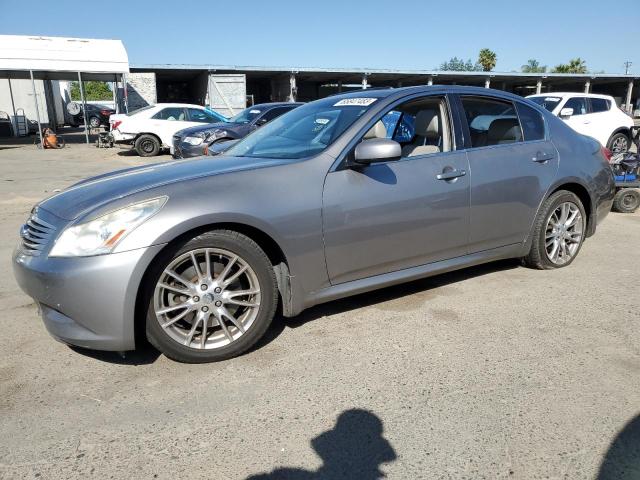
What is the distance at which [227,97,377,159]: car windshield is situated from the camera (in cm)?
338

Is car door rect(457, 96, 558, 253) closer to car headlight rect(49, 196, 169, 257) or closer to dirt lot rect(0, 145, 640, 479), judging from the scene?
dirt lot rect(0, 145, 640, 479)

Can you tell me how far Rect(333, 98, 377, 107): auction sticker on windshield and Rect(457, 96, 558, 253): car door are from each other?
77 cm

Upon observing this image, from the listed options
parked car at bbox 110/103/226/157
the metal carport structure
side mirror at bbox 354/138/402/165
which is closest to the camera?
side mirror at bbox 354/138/402/165

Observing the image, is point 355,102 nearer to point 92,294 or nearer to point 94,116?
point 92,294

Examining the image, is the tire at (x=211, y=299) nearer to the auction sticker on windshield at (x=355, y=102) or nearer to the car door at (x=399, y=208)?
the car door at (x=399, y=208)

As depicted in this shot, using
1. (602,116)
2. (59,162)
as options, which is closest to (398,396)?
(602,116)

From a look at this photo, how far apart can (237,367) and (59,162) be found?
14552mm

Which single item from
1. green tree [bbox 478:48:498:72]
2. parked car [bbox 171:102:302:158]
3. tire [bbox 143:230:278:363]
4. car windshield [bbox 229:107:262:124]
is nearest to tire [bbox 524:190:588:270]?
tire [bbox 143:230:278:363]

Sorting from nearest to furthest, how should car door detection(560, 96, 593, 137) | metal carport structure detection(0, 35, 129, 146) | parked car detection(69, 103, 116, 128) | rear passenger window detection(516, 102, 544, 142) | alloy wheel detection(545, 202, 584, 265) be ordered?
rear passenger window detection(516, 102, 544, 142)
alloy wheel detection(545, 202, 584, 265)
car door detection(560, 96, 593, 137)
metal carport structure detection(0, 35, 129, 146)
parked car detection(69, 103, 116, 128)

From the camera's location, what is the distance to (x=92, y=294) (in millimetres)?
2545

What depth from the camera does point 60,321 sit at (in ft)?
8.68

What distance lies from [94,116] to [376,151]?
112 feet

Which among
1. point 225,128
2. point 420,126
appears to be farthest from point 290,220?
point 225,128

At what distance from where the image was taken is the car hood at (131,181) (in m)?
2.79
